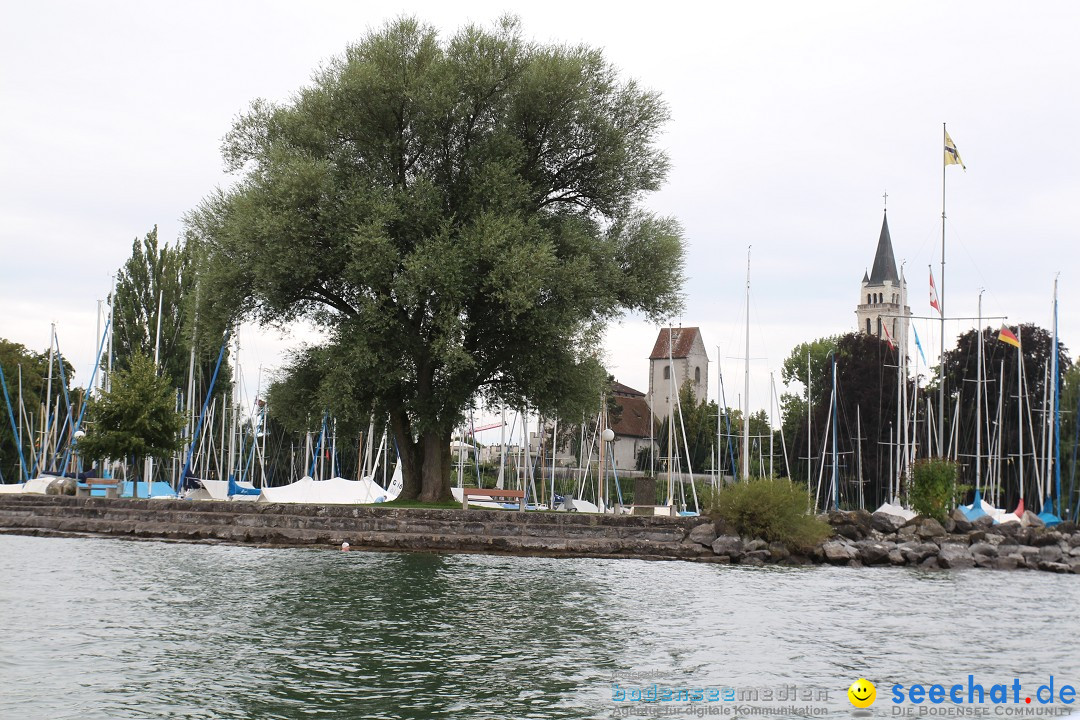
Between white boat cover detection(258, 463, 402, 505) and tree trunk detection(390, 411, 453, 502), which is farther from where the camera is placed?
white boat cover detection(258, 463, 402, 505)

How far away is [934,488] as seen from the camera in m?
38.2

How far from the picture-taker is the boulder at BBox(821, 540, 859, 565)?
100 feet

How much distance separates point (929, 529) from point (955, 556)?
3.23 metres

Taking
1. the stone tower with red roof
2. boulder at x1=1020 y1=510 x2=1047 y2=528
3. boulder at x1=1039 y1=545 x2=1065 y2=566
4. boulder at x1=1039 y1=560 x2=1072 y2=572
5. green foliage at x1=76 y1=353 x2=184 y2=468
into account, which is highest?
the stone tower with red roof

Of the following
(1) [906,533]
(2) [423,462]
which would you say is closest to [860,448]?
(1) [906,533]

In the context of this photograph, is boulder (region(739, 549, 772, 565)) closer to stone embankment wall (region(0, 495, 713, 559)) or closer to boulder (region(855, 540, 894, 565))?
stone embankment wall (region(0, 495, 713, 559))

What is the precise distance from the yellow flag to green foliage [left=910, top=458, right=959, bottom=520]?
14.4 m

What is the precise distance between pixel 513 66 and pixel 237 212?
30.0 feet

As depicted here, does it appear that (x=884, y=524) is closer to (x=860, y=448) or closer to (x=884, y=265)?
(x=860, y=448)

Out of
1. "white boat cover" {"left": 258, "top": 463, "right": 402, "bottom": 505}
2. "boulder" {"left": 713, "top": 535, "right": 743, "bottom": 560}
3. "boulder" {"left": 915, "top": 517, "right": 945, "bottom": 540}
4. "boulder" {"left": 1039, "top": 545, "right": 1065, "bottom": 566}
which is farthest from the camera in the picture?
"white boat cover" {"left": 258, "top": 463, "right": 402, "bottom": 505}

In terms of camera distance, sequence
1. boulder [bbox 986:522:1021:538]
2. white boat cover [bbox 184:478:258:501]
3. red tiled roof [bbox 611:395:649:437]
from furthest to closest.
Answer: red tiled roof [bbox 611:395:649:437] → white boat cover [bbox 184:478:258:501] → boulder [bbox 986:522:1021:538]

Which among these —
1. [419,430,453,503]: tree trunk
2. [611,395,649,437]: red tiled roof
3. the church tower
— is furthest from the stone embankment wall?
the church tower

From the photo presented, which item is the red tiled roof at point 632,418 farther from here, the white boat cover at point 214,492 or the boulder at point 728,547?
the boulder at point 728,547

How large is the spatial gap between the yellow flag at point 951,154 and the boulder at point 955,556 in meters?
18.9
